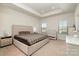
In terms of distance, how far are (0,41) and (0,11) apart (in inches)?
65.3

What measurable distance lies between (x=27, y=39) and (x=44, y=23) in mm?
4163

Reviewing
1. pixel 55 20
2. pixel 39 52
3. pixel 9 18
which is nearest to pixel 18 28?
pixel 9 18

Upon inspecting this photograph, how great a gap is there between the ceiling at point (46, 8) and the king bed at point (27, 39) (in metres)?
1.40

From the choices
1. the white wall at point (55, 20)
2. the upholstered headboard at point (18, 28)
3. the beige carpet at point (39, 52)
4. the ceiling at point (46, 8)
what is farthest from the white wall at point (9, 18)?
the white wall at point (55, 20)

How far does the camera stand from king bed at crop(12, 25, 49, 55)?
220 cm

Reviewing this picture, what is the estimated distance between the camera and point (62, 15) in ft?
16.3

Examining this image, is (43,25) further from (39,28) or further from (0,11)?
(0,11)

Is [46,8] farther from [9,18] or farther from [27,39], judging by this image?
[27,39]

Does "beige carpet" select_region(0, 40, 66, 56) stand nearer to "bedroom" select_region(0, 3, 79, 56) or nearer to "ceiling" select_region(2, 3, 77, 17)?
"bedroom" select_region(0, 3, 79, 56)

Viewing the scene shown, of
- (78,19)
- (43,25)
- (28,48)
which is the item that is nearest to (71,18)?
(78,19)

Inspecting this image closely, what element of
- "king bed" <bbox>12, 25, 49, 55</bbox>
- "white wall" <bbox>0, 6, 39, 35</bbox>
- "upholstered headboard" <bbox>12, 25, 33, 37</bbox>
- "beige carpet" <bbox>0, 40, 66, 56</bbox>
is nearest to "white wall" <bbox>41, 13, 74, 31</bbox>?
"king bed" <bbox>12, 25, 49, 55</bbox>

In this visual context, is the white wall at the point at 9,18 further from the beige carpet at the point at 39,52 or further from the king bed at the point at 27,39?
the beige carpet at the point at 39,52

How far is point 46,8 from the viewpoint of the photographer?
4.36 meters

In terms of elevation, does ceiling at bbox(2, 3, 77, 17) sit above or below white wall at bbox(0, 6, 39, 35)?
above
